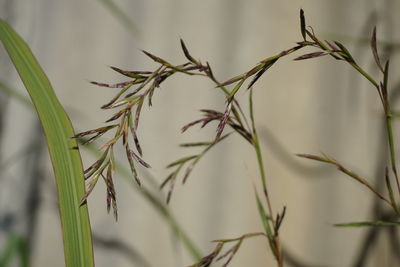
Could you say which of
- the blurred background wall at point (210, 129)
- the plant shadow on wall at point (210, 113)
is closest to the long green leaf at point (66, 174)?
the plant shadow on wall at point (210, 113)

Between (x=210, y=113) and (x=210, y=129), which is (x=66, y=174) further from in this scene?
(x=210, y=129)

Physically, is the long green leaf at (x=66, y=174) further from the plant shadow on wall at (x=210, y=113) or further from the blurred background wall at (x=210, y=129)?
the blurred background wall at (x=210, y=129)

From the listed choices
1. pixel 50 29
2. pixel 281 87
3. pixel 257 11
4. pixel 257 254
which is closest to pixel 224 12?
pixel 257 11

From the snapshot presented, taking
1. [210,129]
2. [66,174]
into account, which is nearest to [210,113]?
[66,174]

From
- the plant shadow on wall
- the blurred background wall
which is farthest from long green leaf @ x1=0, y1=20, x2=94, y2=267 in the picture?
the blurred background wall

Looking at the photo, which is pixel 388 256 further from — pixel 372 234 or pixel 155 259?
pixel 155 259

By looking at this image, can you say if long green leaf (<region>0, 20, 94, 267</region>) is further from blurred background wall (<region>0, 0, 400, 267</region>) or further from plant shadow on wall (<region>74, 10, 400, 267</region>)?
blurred background wall (<region>0, 0, 400, 267</region>)
